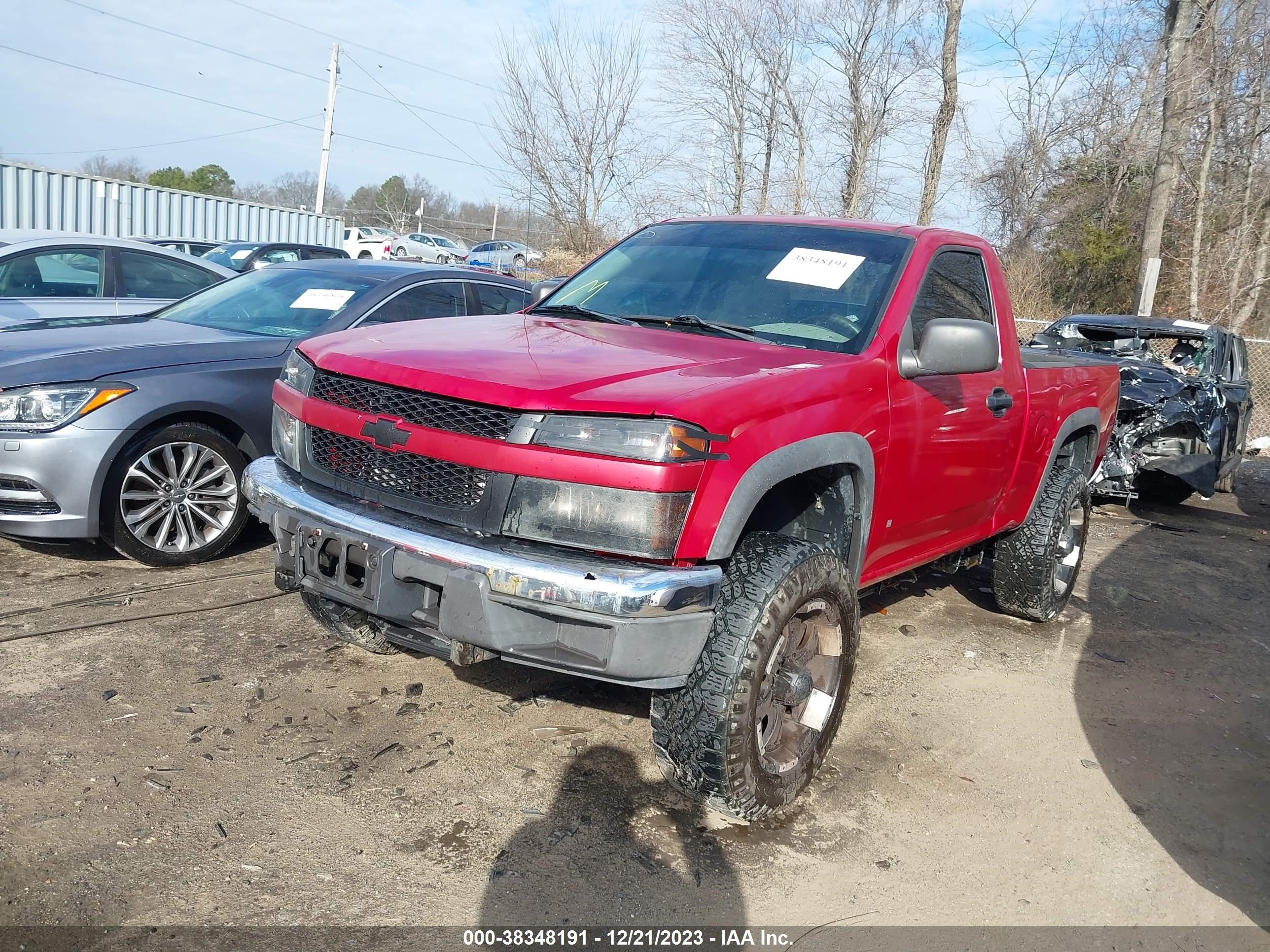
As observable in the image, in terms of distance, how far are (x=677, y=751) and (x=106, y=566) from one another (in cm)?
346

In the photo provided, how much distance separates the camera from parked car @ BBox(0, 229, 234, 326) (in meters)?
7.14

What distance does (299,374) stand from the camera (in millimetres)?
3490

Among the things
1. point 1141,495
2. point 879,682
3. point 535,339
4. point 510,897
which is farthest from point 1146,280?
point 510,897

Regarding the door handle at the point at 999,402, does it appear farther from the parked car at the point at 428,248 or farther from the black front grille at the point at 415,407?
the parked car at the point at 428,248

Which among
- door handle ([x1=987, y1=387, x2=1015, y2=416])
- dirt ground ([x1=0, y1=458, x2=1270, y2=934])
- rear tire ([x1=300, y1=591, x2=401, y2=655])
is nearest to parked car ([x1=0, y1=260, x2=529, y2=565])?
dirt ground ([x1=0, y1=458, x2=1270, y2=934])

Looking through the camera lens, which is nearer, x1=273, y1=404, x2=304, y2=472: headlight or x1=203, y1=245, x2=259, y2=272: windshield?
x1=273, y1=404, x2=304, y2=472: headlight

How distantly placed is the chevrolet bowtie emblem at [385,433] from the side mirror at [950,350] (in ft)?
5.67

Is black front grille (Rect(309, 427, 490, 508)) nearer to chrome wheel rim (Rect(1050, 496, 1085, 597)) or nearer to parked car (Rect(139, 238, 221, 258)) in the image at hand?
chrome wheel rim (Rect(1050, 496, 1085, 597))

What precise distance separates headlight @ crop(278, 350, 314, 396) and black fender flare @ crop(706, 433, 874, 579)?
1511 millimetres

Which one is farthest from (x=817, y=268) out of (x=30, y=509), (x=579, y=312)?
(x=30, y=509)

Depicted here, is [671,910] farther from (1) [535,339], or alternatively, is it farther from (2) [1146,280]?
(2) [1146,280]

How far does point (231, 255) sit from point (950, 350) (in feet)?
51.0

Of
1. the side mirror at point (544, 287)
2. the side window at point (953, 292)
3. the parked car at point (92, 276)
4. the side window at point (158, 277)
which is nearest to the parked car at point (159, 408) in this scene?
the side mirror at point (544, 287)

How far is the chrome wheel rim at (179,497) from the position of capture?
4.83m
